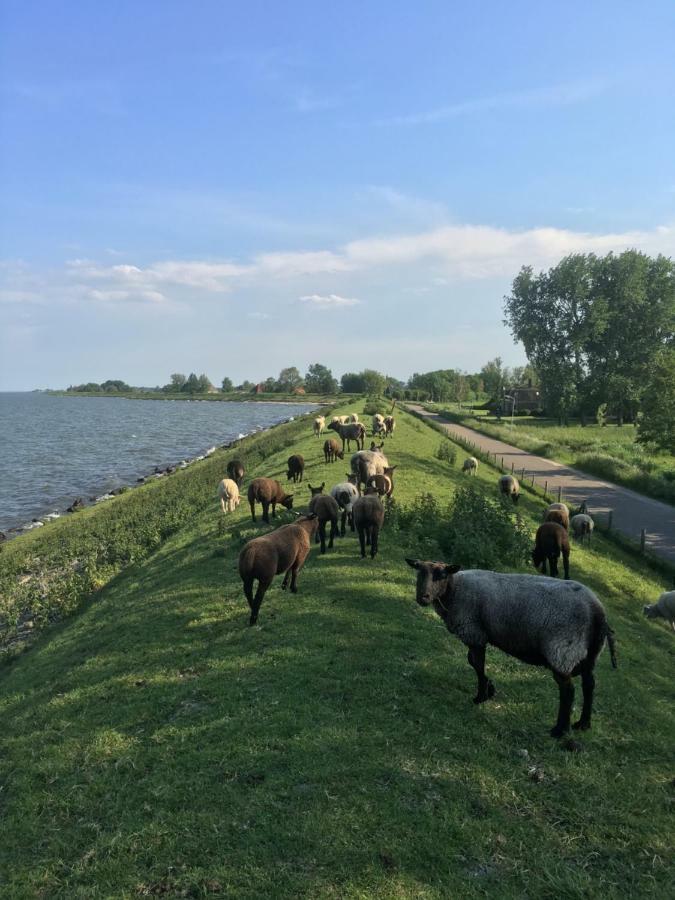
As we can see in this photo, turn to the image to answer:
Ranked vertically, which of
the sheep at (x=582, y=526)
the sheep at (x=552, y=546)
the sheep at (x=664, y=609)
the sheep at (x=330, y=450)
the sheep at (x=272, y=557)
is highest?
the sheep at (x=330, y=450)

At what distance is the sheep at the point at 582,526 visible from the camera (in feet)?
70.3

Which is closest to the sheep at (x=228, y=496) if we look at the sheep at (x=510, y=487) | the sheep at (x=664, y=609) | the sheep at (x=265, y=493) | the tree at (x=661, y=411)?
the sheep at (x=265, y=493)

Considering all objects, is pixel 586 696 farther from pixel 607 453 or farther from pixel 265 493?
pixel 607 453

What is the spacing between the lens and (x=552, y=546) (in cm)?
1557

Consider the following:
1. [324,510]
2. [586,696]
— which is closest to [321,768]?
[586,696]

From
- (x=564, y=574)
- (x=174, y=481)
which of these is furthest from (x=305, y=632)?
(x=174, y=481)

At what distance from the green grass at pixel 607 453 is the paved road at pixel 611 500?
2.95ft

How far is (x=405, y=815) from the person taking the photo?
563cm

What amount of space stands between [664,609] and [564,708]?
10.0 metres

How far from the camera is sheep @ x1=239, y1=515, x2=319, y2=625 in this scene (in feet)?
33.3

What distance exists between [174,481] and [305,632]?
29384mm

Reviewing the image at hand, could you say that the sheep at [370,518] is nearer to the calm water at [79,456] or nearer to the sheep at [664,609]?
the sheep at [664,609]

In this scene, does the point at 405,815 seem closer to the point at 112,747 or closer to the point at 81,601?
the point at 112,747

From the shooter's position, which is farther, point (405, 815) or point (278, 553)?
point (278, 553)
